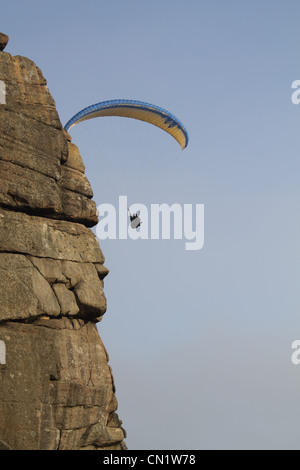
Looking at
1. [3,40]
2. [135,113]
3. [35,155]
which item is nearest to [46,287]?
[35,155]

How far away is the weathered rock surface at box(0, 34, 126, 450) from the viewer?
23422 millimetres

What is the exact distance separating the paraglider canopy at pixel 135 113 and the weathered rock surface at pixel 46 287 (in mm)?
6400

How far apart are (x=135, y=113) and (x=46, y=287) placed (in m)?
14.3

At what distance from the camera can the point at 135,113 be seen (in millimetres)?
36812

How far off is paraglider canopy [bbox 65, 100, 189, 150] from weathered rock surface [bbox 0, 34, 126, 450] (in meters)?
6.40

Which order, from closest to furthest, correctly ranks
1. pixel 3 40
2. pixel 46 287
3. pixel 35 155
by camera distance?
pixel 46 287 → pixel 35 155 → pixel 3 40

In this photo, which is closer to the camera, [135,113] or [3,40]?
[3,40]
